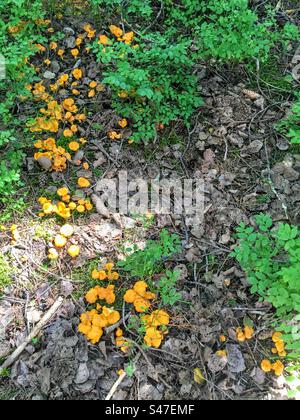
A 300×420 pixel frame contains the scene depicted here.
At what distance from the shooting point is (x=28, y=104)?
4.27 m

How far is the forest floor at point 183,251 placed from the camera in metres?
3.12

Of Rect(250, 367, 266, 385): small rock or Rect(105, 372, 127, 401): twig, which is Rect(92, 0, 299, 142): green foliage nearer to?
Rect(105, 372, 127, 401): twig

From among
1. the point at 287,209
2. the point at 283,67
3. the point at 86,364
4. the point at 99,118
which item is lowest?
the point at 86,364

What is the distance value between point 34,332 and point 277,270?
1.93m

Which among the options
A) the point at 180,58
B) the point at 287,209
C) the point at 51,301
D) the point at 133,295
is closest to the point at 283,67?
the point at 180,58

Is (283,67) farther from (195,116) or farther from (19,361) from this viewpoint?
(19,361)

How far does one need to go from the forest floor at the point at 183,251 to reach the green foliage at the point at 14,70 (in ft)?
0.74

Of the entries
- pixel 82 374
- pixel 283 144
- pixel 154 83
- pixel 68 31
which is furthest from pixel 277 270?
pixel 68 31

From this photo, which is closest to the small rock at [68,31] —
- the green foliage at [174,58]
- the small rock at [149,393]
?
the green foliage at [174,58]

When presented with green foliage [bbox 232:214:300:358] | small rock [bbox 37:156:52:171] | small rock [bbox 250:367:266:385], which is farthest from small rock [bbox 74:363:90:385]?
small rock [bbox 37:156:52:171]

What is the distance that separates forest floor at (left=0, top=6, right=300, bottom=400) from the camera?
3.12 metres

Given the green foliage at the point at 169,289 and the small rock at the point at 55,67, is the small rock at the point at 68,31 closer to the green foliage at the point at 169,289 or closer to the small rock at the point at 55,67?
the small rock at the point at 55,67

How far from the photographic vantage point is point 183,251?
3.67 meters

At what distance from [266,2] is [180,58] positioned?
5.92 ft
